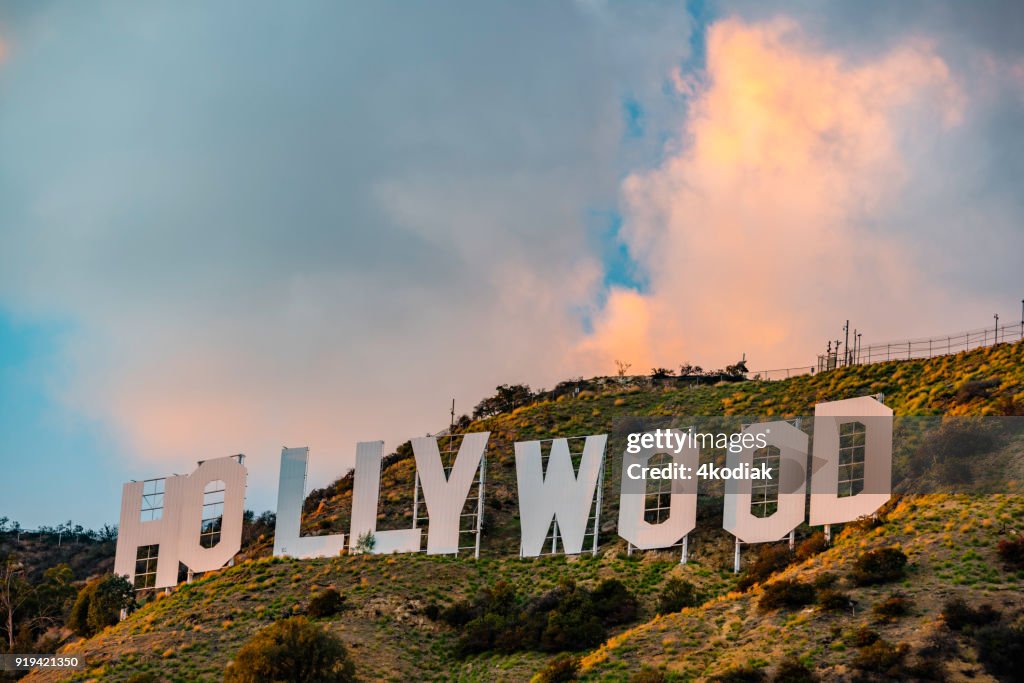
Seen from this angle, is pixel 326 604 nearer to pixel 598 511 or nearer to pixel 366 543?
pixel 366 543

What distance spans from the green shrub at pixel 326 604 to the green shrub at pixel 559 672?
12.8 meters

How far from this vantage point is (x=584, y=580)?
55094 mm

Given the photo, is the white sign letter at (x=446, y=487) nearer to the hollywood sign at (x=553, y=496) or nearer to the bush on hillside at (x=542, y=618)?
the hollywood sign at (x=553, y=496)

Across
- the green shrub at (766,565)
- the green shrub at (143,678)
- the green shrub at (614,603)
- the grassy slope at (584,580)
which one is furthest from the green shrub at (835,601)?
the green shrub at (143,678)

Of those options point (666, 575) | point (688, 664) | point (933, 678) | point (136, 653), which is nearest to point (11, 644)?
point (136, 653)

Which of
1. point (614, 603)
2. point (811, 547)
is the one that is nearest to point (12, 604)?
point (614, 603)

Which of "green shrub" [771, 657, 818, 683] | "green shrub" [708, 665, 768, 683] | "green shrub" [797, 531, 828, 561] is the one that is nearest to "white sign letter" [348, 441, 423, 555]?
"green shrub" [797, 531, 828, 561]

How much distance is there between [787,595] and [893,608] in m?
4.22

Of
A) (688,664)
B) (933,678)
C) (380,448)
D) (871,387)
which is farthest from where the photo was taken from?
(871,387)

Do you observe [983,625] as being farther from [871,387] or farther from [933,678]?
[871,387]

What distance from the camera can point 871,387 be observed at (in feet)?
244

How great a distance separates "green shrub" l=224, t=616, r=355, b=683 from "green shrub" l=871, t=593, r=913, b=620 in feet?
63.9

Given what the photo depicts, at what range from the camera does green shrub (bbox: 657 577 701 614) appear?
5068 cm

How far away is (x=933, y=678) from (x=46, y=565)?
249ft
